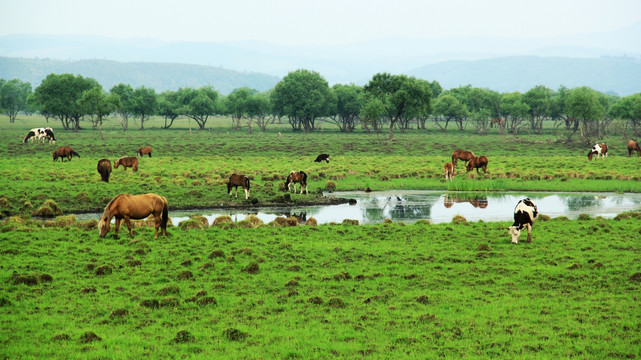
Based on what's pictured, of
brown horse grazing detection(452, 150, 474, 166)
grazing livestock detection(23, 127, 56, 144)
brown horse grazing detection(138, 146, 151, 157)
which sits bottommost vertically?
brown horse grazing detection(138, 146, 151, 157)

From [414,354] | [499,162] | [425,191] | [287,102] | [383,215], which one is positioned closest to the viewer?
[414,354]

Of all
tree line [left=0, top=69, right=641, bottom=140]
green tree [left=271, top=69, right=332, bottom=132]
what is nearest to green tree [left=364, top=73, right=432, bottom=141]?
tree line [left=0, top=69, right=641, bottom=140]

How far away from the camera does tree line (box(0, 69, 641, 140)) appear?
98.9 metres

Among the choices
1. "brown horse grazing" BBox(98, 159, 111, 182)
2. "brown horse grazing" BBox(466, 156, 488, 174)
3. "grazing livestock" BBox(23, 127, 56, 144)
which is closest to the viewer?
"brown horse grazing" BBox(98, 159, 111, 182)

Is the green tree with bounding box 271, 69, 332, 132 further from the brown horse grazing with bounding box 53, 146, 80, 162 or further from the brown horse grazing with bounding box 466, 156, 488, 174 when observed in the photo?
the brown horse grazing with bounding box 466, 156, 488, 174

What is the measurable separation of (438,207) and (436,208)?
52 centimetres

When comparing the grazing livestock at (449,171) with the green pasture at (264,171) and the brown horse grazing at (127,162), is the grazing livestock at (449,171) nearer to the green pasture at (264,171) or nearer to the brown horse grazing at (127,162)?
the green pasture at (264,171)

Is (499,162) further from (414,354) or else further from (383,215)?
(414,354)

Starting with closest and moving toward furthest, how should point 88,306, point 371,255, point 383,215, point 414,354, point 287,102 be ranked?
1. point 414,354
2. point 88,306
3. point 371,255
4. point 383,215
5. point 287,102

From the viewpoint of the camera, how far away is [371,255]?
21859 millimetres

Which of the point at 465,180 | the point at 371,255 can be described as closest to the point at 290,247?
the point at 371,255

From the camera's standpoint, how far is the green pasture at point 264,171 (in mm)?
38812

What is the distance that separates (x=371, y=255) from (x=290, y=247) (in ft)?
11.0

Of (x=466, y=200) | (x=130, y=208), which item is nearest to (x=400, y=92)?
(x=466, y=200)
